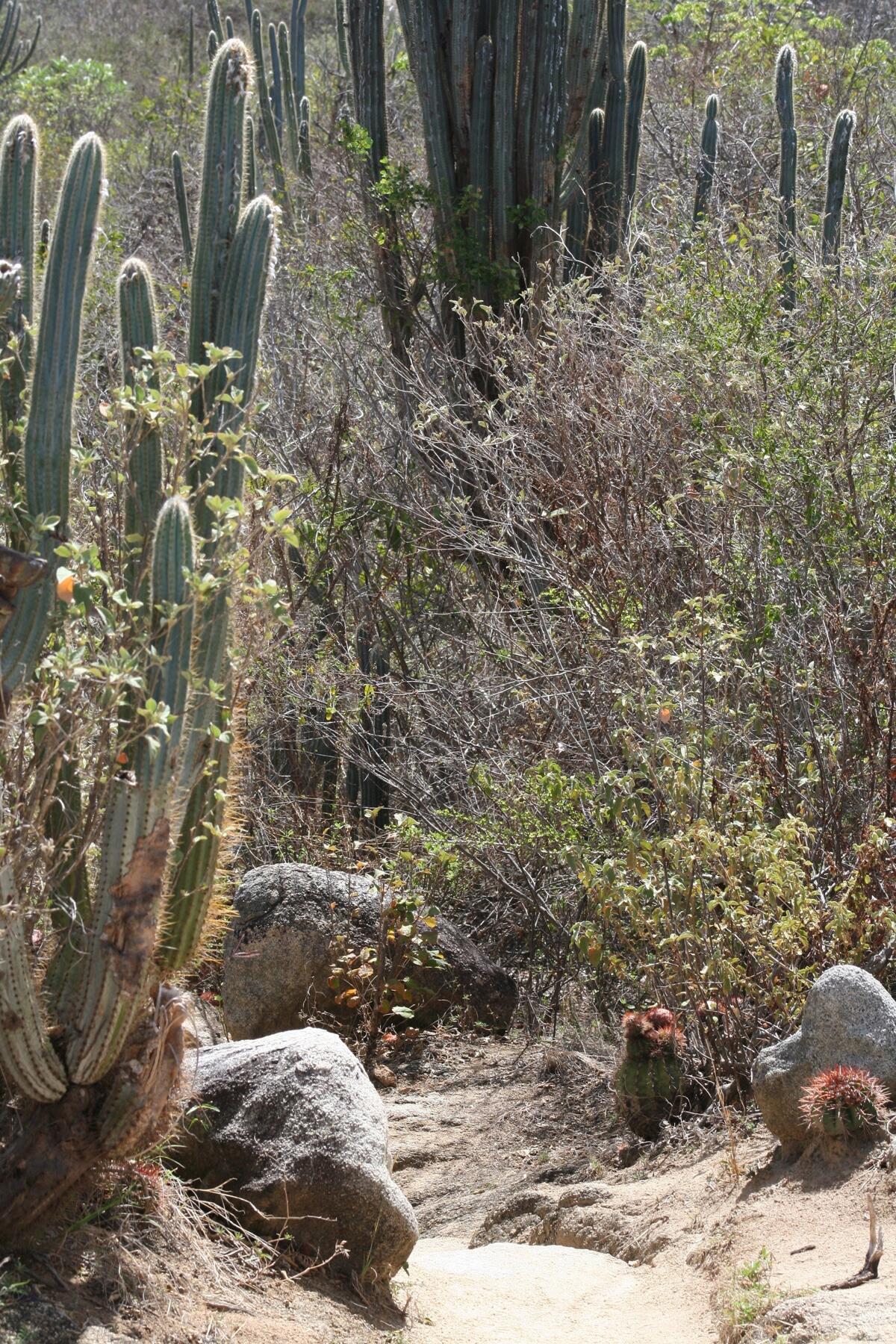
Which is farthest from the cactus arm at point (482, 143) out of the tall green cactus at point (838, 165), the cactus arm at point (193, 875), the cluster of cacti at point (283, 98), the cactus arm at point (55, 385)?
the cactus arm at point (193, 875)

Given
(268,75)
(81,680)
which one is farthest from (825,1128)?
(268,75)

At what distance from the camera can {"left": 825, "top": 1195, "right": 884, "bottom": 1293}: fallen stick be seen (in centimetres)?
372

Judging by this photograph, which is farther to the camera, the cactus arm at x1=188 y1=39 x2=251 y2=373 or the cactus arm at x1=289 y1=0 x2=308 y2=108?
the cactus arm at x1=289 y1=0 x2=308 y2=108

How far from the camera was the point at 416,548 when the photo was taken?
900 cm

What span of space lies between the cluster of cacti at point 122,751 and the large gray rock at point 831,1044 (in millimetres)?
2078

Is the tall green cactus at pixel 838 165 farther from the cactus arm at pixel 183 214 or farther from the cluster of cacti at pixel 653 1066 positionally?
the cluster of cacti at pixel 653 1066

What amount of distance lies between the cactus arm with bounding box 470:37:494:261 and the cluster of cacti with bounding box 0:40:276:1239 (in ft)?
19.5

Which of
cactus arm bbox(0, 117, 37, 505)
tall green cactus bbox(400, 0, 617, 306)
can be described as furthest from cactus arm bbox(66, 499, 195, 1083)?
tall green cactus bbox(400, 0, 617, 306)

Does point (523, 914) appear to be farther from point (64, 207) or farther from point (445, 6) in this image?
point (445, 6)

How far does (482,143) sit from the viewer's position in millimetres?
9789

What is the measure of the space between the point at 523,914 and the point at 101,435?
405cm

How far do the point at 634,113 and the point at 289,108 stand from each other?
19.5ft

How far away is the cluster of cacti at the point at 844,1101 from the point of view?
4.36 m

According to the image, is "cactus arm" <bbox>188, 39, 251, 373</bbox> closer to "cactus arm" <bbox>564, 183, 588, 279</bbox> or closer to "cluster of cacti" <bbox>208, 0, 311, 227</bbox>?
"cactus arm" <bbox>564, 183, 588, 279</bbox>
